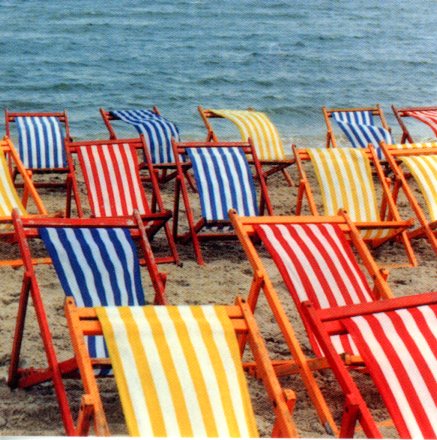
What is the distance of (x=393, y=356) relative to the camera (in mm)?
2699

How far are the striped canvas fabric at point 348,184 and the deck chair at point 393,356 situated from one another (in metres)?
2.09

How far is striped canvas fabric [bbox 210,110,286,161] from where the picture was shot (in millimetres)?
6426

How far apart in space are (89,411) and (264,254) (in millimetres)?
2786

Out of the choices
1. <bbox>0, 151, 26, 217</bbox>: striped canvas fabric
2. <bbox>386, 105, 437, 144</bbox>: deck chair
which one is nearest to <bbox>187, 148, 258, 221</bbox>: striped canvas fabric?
<bbox>0, 151, 26, 217</bbox>: striped canvas fabric

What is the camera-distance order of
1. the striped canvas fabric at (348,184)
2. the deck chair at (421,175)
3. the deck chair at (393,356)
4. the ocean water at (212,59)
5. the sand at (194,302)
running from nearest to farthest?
1. the deck chair at (393,356)
2. the sand at (194,302)
3. the deck chair at (421,175)
4. the striped canvas fabric at (348,184)
5. the ocean water at (212,59)

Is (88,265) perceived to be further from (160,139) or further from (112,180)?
(160,139)

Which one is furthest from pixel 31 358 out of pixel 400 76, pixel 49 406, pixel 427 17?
pixel 427 17

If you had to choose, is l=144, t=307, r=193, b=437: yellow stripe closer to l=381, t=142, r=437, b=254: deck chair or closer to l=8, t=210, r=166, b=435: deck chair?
l=8, t=210, r=166, b=435: deck chair

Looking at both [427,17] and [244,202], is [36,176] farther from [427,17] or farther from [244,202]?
[427,17]

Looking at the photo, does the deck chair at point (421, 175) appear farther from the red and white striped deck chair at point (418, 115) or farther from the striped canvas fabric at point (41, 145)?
the striped canvas fabric at point (41, 145)

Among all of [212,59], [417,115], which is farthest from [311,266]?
[212,59]

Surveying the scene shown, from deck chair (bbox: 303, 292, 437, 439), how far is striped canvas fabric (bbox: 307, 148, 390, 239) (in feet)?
6.86

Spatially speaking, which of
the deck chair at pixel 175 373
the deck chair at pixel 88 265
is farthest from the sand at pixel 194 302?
the deck chair at pixel 175 373

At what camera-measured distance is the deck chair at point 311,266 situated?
3.37m
